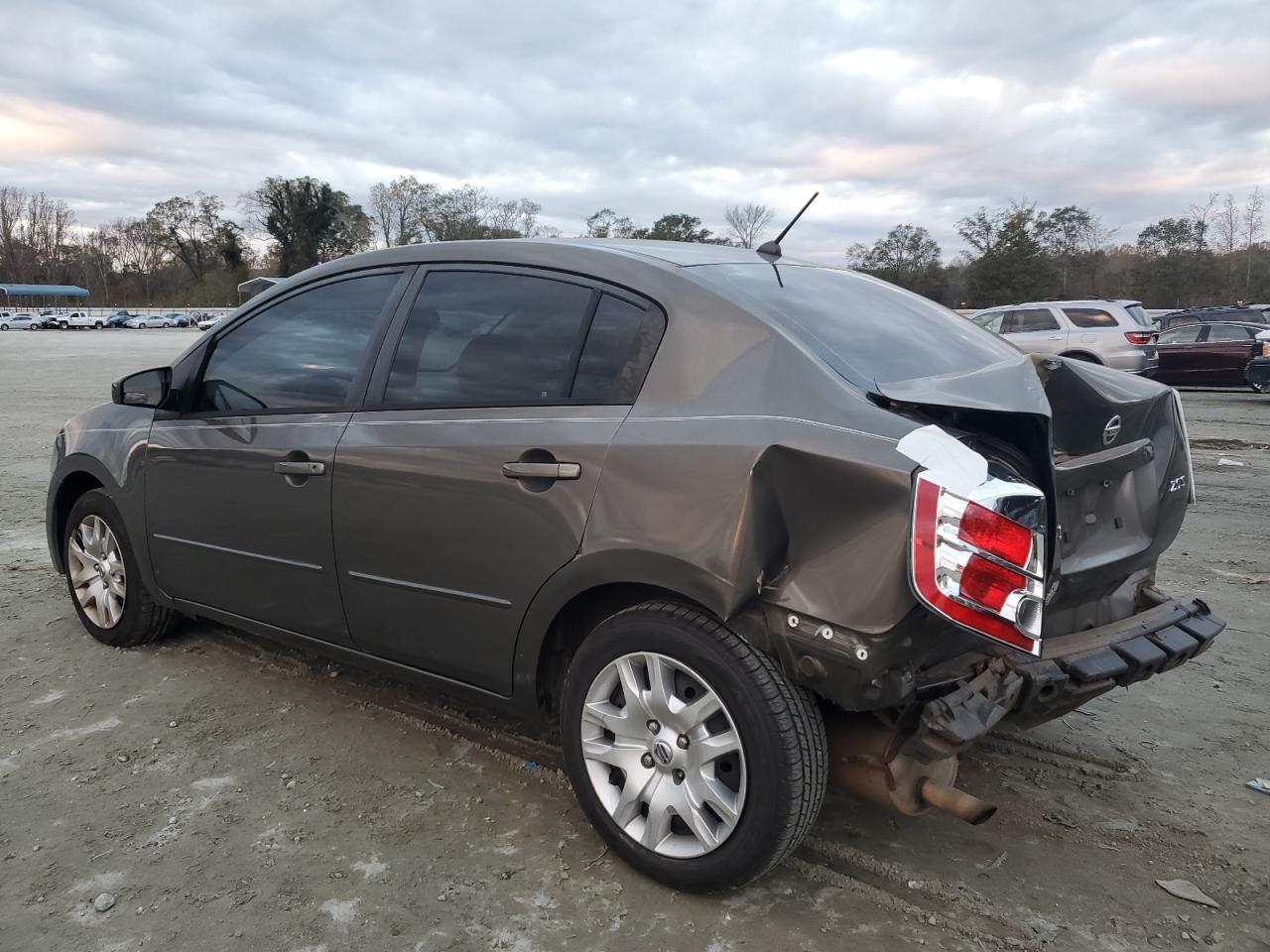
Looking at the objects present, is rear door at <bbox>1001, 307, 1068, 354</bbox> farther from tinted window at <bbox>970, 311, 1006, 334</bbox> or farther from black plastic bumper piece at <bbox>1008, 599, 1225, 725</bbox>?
black plastic bumper piece at <bbox>1008, 599, 1225, 725</bbox>

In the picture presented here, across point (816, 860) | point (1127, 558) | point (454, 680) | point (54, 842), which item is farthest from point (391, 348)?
point (1127, 558)

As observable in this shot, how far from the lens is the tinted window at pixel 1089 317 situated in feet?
53.8

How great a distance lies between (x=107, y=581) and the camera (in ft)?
13.9

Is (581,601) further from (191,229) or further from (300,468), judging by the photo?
(191,229)

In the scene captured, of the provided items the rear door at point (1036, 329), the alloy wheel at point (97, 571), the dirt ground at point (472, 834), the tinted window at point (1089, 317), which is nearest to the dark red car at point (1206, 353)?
the tinted window at point (1089, 317)

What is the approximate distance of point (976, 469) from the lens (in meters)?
2.09

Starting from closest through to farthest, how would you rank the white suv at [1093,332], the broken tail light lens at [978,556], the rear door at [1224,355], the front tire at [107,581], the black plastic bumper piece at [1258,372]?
the broken tail light lens at [978,556]
the front tire at [107,581]
the white suv at [1093,332]
the black plastic bumper piece at [1258,372]
the rear door at [1224,355]

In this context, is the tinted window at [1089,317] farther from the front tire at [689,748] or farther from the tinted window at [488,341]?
the front tire at [689,748]

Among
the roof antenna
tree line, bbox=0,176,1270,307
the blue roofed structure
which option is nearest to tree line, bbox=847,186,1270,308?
tree line, bbox=0,176,1270,307

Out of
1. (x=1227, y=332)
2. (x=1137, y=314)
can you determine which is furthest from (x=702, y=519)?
(x=1227, y=332)

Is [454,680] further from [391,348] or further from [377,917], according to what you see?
[391,348]

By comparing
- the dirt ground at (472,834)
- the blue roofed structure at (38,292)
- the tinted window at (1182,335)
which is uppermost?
the blue roofed structure at (38,292)

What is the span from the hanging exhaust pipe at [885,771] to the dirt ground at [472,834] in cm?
32

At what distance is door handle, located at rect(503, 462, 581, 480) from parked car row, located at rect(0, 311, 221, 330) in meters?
71.3
